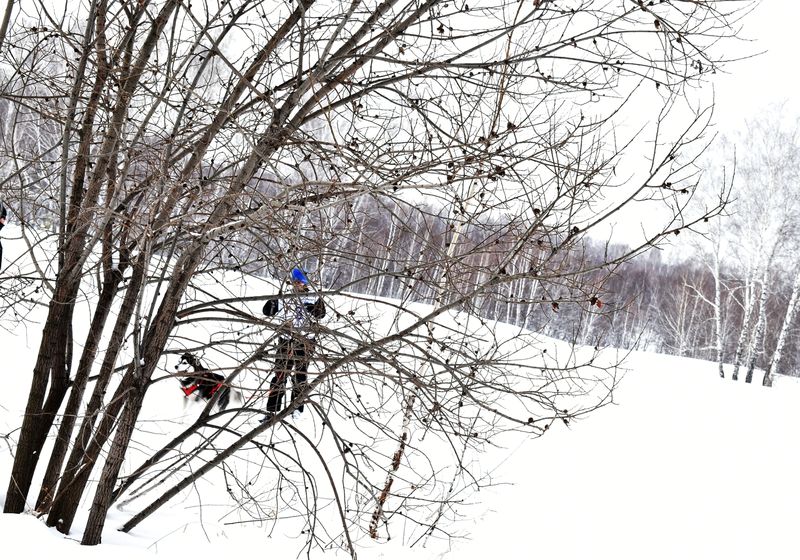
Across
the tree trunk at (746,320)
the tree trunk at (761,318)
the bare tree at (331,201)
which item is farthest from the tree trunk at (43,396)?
the tree trunk at (746,320)

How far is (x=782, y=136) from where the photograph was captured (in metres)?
17.9

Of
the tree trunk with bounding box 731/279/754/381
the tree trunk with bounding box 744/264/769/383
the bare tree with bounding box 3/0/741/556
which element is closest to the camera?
the bare tree with bounding box 3/0/741/556

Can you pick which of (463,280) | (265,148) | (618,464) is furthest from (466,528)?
(265,148)

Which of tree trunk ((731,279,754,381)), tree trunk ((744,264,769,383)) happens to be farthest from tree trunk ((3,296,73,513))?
tree trunk ((731,279,754,381))

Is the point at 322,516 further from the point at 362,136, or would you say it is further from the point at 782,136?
the point at 782,136

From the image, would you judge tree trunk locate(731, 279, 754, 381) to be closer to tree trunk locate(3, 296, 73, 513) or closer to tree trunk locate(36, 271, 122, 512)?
tree trunk locate(36, 271, 122, 512)

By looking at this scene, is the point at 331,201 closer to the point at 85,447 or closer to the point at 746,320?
the point at 85,447

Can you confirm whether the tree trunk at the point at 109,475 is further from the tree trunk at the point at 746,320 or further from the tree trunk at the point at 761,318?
the tree trunk at the point at 746,320

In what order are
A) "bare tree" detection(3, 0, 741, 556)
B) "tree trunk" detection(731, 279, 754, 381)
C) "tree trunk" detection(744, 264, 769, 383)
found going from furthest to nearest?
"tree trunk" detection(731, 279, 754, 381) < "tree trunk" detection(744, 264, 769, 383) < "bare tree" detection(3, 0, 741, 556)

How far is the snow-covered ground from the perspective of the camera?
4176 mm

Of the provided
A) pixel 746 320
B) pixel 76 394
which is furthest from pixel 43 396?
pixel 746 320

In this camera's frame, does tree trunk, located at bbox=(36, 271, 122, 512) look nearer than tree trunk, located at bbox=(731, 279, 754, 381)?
Yes

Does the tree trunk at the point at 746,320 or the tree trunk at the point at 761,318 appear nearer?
the tree trunk at the point at 761,318

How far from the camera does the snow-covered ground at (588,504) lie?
418 centimetres
